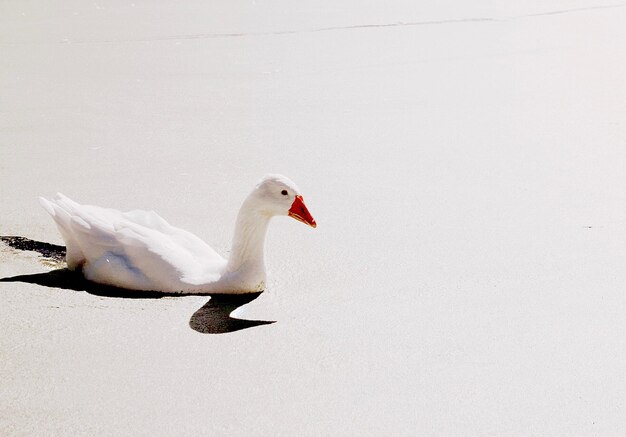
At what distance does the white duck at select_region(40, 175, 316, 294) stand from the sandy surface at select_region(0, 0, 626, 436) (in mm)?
95

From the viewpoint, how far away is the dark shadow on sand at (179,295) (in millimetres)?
4215

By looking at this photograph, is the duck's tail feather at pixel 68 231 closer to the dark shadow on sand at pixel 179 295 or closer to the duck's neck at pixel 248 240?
the dark shadow on sand at pixel 179 295

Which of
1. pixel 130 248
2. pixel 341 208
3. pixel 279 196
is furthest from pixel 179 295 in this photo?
pixel 341 208

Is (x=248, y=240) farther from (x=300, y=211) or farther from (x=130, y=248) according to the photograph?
(x=130, y=248)

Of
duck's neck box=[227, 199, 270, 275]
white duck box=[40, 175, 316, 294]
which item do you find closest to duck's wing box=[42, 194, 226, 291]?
white duck box=[40, 175, 316, 294]

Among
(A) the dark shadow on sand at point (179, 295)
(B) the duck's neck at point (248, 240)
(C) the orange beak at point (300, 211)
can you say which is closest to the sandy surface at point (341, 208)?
(A) the dark shadow on sand at point (179, 295)

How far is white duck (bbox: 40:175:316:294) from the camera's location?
443 cm

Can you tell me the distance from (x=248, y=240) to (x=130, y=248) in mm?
501

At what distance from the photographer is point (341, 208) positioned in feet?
18.5

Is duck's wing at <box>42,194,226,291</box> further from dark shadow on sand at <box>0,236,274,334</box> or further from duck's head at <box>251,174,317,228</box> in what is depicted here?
duck's head at <box>251,174,317,228</box>

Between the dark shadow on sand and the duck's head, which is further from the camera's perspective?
the duck's head

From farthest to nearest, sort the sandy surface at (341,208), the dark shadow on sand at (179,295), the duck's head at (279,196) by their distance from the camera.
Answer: the duck's head at (279,196)
the dark shadow on sand at (179,295)
the sandy surface at (341,208)

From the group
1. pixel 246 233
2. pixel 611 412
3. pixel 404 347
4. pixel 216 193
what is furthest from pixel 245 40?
pixel 611 412

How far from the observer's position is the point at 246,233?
14.7 ft
